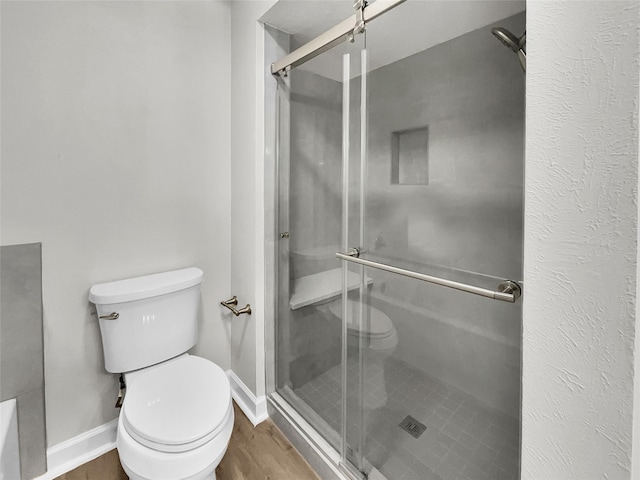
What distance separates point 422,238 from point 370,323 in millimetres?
400

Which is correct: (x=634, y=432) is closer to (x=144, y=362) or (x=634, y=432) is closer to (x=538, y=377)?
(x=538, y=377)

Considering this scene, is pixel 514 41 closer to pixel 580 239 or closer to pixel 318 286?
pixel 580 239

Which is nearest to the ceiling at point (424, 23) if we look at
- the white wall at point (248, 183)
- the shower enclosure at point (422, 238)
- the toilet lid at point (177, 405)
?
the shower enclosure at point (422, 238)

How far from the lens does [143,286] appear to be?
1.36 metres

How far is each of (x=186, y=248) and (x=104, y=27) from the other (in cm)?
102

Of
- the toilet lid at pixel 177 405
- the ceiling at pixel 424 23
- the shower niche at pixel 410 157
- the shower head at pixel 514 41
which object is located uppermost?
the ceiling at pixel 424 23

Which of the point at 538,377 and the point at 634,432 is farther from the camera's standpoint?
the point at 538,377

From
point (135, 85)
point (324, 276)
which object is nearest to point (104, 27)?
point (135, 85)

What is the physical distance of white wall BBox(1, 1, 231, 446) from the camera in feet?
3.86

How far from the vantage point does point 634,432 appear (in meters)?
0.46

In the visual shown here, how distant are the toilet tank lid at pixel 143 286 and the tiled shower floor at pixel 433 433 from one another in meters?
0.85

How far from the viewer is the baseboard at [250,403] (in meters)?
1.63

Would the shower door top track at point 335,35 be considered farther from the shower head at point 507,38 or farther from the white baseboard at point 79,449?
the white baseboard at point 79,449

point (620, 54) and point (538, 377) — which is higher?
point (620, 54)
